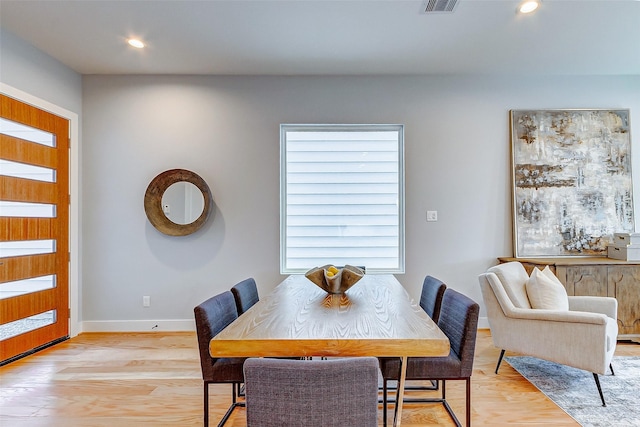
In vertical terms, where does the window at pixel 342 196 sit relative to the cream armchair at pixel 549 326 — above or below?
above

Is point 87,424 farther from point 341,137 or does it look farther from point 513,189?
point 513,189

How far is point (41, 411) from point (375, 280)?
2.30 metres

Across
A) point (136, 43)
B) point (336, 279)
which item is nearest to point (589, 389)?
point (336, 279)

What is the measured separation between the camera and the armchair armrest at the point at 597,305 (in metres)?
2.84

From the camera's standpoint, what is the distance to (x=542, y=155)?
392cm

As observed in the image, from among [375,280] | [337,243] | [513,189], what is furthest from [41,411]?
[513,189]

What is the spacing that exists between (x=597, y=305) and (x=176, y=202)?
3.82 metres

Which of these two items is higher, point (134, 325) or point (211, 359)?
point (211, 359)

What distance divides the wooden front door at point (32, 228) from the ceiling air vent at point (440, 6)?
335cm

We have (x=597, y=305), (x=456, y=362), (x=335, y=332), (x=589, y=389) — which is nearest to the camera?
(x=335, y=332)

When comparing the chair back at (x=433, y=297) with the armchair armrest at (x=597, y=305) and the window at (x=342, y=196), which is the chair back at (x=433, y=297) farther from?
the window at (x=342, y=196)

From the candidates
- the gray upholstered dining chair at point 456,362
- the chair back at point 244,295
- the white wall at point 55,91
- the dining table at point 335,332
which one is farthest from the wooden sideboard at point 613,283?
the white wall at point 55,91

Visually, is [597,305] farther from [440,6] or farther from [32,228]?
[32,228]

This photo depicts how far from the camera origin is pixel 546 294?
270 centimetres
